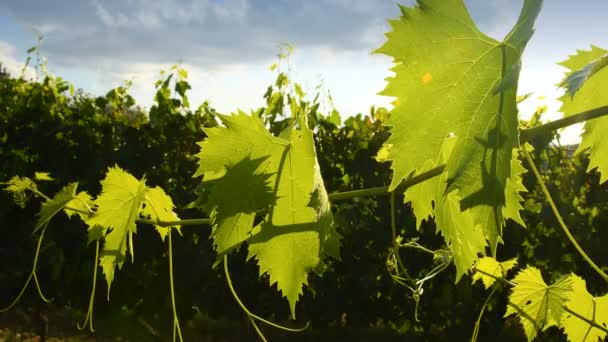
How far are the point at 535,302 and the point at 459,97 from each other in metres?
0.86

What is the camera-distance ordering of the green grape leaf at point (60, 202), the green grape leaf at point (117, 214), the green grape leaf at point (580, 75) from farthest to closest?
the green grape leaf at point (60, 202)
the green grape leaf at point (117, 214)
the green grape leaf at point (580, 75)

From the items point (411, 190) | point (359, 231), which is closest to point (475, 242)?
point (411, 190)

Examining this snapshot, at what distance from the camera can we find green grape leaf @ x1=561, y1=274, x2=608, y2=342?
1424mm

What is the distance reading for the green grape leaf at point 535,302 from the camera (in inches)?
53.3

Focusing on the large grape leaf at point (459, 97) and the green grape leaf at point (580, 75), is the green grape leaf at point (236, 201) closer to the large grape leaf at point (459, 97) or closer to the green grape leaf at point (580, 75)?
the large grape leaf at point (459, 97)

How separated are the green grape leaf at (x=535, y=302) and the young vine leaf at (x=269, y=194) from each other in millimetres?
694

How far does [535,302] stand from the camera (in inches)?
54.7

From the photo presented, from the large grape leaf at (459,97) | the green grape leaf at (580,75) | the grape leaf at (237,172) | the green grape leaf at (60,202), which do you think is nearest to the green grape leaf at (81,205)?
the green grape leaf at (60,202)

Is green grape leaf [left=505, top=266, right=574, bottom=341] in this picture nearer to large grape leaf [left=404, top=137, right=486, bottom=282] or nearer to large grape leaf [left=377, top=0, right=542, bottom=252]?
large grape leaf [left=404, top=137, right=486, bottom=282]

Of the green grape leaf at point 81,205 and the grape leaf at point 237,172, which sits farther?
the green grape leaf at point 81,205

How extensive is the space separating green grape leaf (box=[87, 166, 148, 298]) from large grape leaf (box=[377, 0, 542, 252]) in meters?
0.67

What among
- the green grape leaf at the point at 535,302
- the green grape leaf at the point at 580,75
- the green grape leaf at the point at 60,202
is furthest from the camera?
the green grape leaf at the point at 60,202

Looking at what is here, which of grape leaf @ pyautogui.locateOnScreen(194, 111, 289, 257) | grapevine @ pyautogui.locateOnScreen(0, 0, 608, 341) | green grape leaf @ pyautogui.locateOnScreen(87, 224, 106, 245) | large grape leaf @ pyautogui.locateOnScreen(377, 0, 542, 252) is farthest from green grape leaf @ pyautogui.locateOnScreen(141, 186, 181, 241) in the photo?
large grape leaf @ pyautogui.locateOnScreen(377, 0, 542, 252)

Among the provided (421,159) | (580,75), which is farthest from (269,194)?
(580,75)
